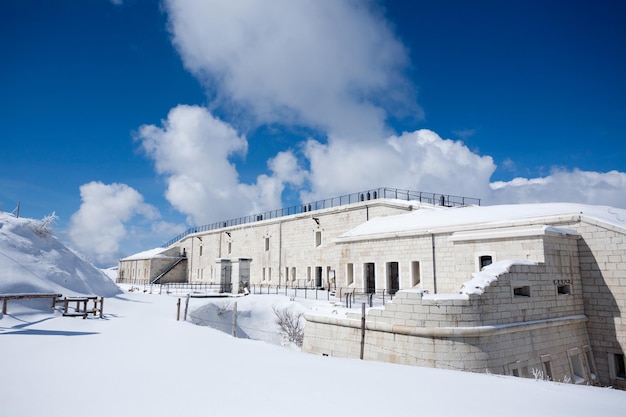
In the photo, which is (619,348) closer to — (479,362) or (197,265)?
(479,362)

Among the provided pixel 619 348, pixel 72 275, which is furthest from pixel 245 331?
pixel 619 348

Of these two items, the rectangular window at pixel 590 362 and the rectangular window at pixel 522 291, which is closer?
the rectangular window at pixel 522 291

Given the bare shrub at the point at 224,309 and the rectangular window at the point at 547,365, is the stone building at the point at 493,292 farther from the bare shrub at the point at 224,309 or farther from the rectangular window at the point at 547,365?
the bare shrub at the point at 224,309

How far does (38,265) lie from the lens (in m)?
17.1

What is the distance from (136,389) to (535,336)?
12203 millimetres

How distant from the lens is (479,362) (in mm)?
11188

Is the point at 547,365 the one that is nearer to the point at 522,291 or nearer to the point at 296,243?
the point at 522,291

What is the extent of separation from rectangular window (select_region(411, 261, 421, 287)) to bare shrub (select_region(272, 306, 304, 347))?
18.9ft

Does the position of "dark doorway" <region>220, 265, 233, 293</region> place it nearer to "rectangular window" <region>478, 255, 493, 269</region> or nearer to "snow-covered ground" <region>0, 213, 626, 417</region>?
"snow-covered ground" <region>0, 213, 626, 417</region>

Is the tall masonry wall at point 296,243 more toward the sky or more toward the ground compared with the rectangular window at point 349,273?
more toward the sky

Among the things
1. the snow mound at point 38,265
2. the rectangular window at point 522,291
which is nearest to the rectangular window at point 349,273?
the rectangular window at point 522,291

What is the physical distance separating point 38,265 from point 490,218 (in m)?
19.2

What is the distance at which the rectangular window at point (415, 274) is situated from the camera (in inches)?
776

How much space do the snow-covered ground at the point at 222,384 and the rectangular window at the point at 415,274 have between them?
11.5m
